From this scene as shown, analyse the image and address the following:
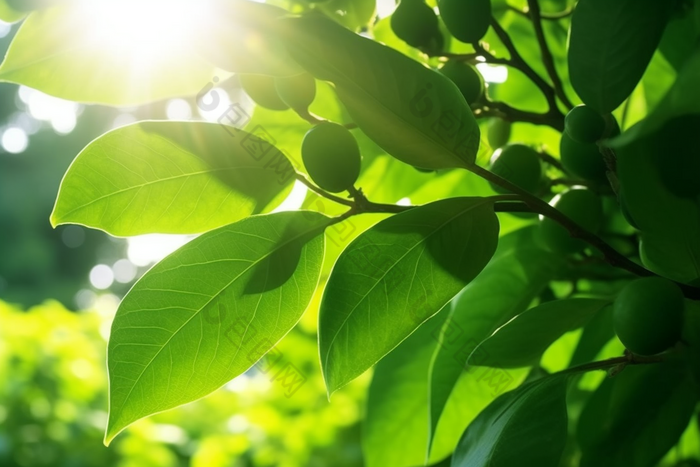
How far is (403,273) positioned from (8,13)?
382mm

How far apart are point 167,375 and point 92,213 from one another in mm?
132

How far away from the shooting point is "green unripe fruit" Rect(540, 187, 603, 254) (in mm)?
554

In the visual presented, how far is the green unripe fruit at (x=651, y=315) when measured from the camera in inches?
16.8

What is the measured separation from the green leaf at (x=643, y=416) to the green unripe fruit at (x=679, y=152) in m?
0.19

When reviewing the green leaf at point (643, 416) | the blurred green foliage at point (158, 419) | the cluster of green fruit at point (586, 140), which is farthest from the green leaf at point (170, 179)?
the blurred green foliage at point (158, 419)

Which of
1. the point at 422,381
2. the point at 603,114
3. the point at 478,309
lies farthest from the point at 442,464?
the point at 603,114

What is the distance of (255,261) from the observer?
50cm

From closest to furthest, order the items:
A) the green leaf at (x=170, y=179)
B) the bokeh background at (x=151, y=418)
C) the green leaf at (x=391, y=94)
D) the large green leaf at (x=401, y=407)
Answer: the green leaf at (x=391, y=94) < the green leaf at (x=170, y=179) < the large green leaf at (x=401, y=407) < the bokeh background at (x=151, y=418)

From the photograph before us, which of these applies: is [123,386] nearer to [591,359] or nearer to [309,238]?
[309,238]

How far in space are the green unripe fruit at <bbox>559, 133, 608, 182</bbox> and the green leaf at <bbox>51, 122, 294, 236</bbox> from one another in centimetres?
21

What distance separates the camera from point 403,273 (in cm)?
47

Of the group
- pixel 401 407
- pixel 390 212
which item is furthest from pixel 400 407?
pixel 390 212

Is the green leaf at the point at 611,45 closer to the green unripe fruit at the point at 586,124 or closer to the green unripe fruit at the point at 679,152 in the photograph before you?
the green unripe fruit at the point at 586,124

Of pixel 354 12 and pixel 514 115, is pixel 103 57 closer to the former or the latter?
pixel 354 12
